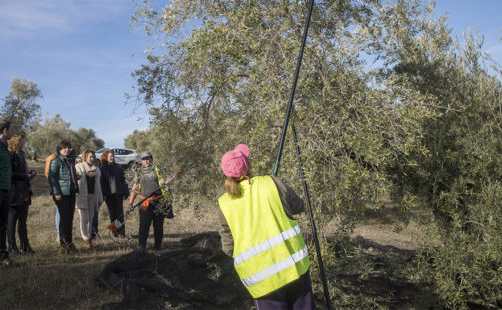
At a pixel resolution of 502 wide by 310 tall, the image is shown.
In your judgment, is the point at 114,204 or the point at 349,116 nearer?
the point at 349,116

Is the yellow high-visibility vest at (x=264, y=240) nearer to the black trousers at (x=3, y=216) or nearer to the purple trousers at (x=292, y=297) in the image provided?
the purple trousers at (x=292, y=297)

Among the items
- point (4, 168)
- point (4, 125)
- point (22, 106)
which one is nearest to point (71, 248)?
point (4, 168)

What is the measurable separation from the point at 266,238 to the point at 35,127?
99.7 ft

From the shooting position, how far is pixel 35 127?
2819 centimetres

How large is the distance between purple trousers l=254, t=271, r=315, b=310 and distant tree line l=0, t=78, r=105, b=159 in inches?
875

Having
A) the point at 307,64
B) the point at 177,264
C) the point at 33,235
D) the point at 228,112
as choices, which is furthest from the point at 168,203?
the point at 33,235

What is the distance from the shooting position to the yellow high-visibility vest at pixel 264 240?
249 centimetres

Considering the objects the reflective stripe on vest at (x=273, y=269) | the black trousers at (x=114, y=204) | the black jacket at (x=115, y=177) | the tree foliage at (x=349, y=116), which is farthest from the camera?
the black trousers at (x=114, y=204)

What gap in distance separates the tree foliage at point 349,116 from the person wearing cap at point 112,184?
2.29 meters

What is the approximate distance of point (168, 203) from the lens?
5.10m

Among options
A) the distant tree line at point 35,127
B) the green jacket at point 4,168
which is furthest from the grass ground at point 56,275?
the distant tree line at point 35,127

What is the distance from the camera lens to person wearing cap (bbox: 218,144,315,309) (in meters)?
2.50

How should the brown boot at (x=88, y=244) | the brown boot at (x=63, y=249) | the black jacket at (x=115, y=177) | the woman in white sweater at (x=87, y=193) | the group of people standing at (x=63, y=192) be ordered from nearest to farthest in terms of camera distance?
the group of people standing at (x=63, y=192) < the brown boot at (x=63, y=249) < the brown boot at (x=88, y=244) < the woman in white sweater at (x=87, y=193) < the black jacket at (x=115, y=177)

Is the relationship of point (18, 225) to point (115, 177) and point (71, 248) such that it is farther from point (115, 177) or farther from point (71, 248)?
point (115, 177)
